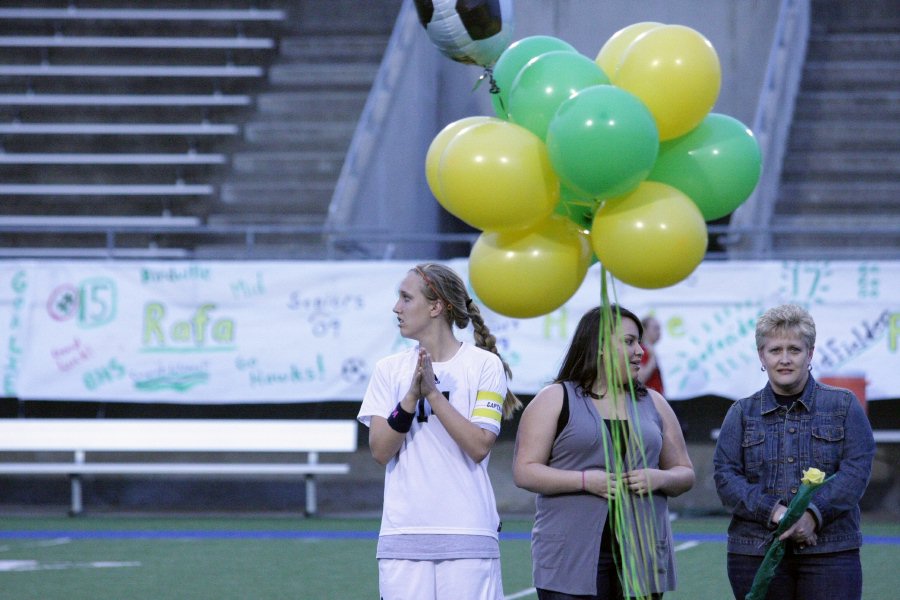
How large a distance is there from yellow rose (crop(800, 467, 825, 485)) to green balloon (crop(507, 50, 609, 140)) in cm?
125

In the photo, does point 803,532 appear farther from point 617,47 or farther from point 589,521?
point 617,47

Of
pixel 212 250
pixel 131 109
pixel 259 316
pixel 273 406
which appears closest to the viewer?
pixel 259 316

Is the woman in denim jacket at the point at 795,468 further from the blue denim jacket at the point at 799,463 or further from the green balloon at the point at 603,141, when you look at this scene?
the green balloon at the point at 603,141

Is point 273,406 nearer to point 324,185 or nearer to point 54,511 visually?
Result: point 54,511

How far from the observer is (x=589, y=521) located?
4.11m

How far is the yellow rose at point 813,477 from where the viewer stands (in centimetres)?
381

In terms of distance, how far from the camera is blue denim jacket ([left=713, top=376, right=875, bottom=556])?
3.96 metres

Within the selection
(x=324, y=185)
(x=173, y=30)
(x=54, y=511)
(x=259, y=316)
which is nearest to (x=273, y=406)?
(x=259, y=316)

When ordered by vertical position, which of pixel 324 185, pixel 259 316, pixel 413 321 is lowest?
pixel 413 321

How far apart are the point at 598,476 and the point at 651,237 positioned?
78 centimetres

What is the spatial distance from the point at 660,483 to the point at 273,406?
9.16 m

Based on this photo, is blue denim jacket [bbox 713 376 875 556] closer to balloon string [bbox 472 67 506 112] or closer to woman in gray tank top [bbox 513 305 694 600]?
woman in gray tank top [bbox 513 305 694 600]

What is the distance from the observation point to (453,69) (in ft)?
57.8

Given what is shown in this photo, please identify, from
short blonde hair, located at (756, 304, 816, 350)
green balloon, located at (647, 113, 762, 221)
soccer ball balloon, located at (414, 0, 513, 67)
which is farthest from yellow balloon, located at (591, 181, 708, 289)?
soccer ball balloon, located at (414, 0, 513, 67)
